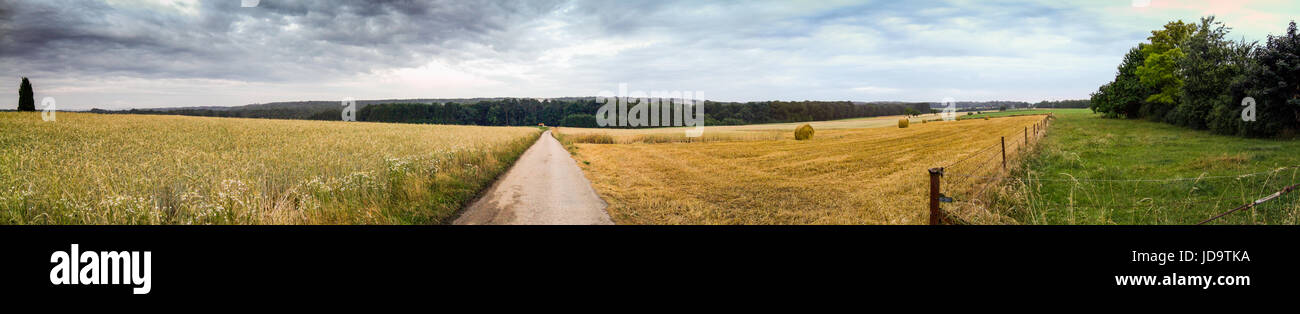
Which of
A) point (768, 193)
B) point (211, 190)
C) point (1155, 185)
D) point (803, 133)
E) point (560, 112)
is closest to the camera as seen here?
point (211, 190)

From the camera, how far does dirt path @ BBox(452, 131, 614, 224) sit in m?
6.88

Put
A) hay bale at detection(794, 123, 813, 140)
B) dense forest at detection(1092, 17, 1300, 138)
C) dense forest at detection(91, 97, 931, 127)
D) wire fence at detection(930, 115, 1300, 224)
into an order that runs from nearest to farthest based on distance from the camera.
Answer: wire fence at detection(930, 115, 1300, 224), dense forest at detection(1092, 17, 1300, 138), hay bale at detection(794, 123, 813, 140), dense forest at detection(91, 97, 931, 127)

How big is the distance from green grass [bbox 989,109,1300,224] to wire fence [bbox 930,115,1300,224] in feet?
0.06

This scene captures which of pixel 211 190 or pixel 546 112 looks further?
pixel 546 112

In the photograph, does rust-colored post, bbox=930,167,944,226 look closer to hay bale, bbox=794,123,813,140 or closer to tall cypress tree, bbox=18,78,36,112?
hay bale, bbox=794,123,813,140

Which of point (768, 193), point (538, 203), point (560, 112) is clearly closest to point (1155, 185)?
point (768, 193)

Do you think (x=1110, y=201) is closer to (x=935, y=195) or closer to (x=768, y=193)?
(x=935, y=195)

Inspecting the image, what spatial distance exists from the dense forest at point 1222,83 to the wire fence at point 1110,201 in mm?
11855

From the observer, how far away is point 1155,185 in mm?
9211

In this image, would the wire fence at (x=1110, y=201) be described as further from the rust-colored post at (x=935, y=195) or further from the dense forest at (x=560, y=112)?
the dense forest at (x=560, y=112)

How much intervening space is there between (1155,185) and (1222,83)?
22864mm

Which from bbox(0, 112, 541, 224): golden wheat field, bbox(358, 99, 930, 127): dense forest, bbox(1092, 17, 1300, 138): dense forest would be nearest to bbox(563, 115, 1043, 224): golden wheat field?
bbox(0, 112, 541, 224): golden wheat field
